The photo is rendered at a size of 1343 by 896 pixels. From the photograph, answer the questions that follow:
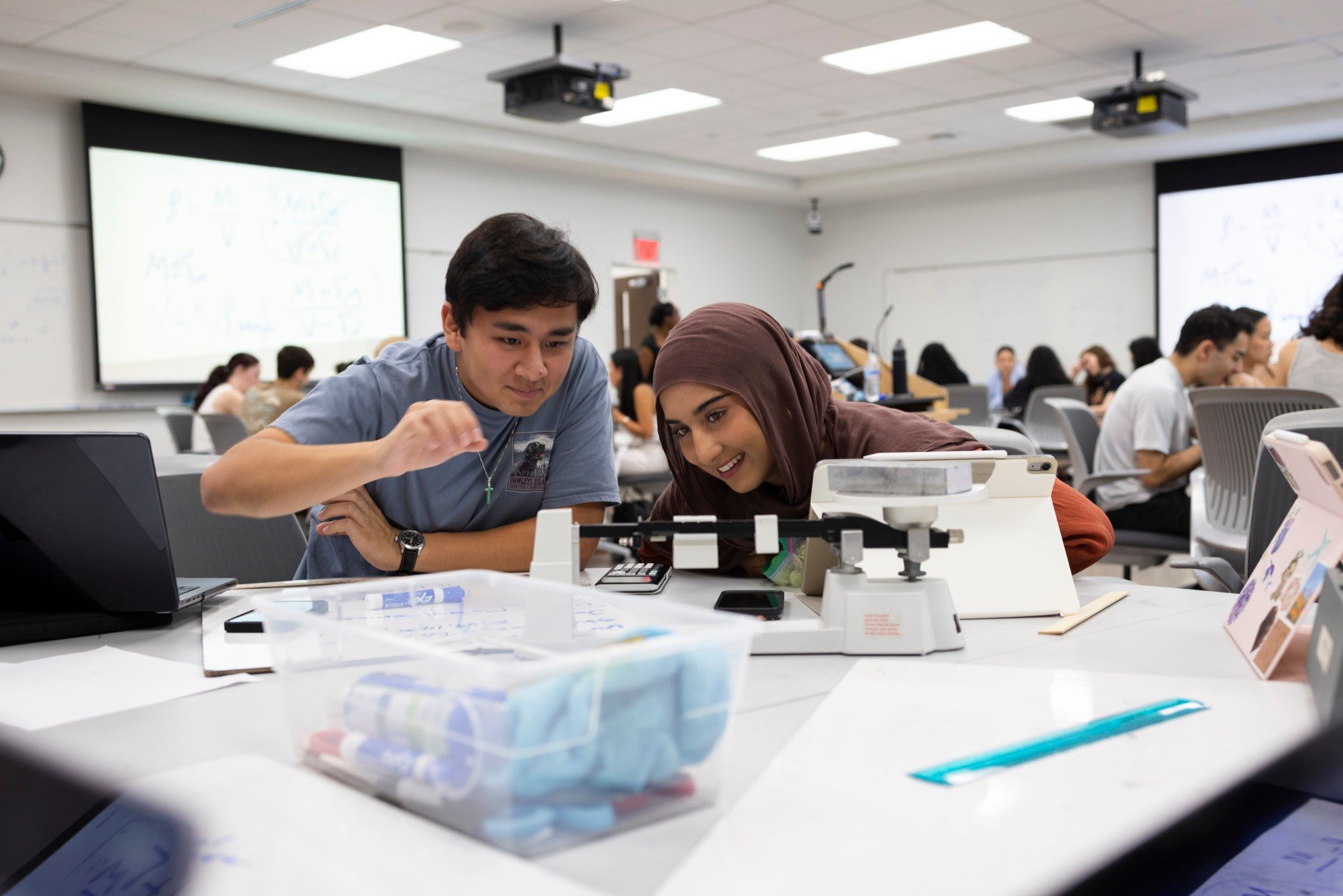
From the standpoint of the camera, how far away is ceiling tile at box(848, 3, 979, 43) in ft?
16.8

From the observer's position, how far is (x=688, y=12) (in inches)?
198

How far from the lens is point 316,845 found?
0.65m

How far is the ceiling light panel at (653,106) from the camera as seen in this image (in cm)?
656

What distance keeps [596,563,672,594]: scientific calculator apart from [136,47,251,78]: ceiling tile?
4.94m

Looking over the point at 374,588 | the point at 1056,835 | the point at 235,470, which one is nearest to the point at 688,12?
the point at 235,470

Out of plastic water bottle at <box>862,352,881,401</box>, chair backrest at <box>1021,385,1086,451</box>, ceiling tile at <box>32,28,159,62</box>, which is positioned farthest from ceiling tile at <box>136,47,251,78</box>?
chair backrest at <box>1021,385,1086,451</box>

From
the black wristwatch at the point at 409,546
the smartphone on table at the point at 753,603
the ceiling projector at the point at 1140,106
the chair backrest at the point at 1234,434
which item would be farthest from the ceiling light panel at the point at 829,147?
the smartphone on table at the point at 753,603

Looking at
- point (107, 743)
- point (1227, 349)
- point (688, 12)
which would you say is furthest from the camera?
point (688, 12)

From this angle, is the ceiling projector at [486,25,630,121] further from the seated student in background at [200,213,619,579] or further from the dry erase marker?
the dry erase marker

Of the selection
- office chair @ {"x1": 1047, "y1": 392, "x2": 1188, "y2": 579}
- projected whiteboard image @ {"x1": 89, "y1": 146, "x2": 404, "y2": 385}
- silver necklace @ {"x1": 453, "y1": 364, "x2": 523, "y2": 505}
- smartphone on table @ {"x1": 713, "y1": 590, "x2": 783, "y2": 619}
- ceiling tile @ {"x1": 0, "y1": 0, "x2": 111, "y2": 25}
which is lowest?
office chair @ {"x1": 1047, "y1": 392, "x2": 1188, "y2": 579}

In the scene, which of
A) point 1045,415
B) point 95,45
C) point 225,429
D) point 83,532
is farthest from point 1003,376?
point 83,532

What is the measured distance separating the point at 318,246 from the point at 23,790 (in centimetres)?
647

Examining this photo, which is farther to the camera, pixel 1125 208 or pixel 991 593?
pixel 1125 208

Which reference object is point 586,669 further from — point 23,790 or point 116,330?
point 116,330
